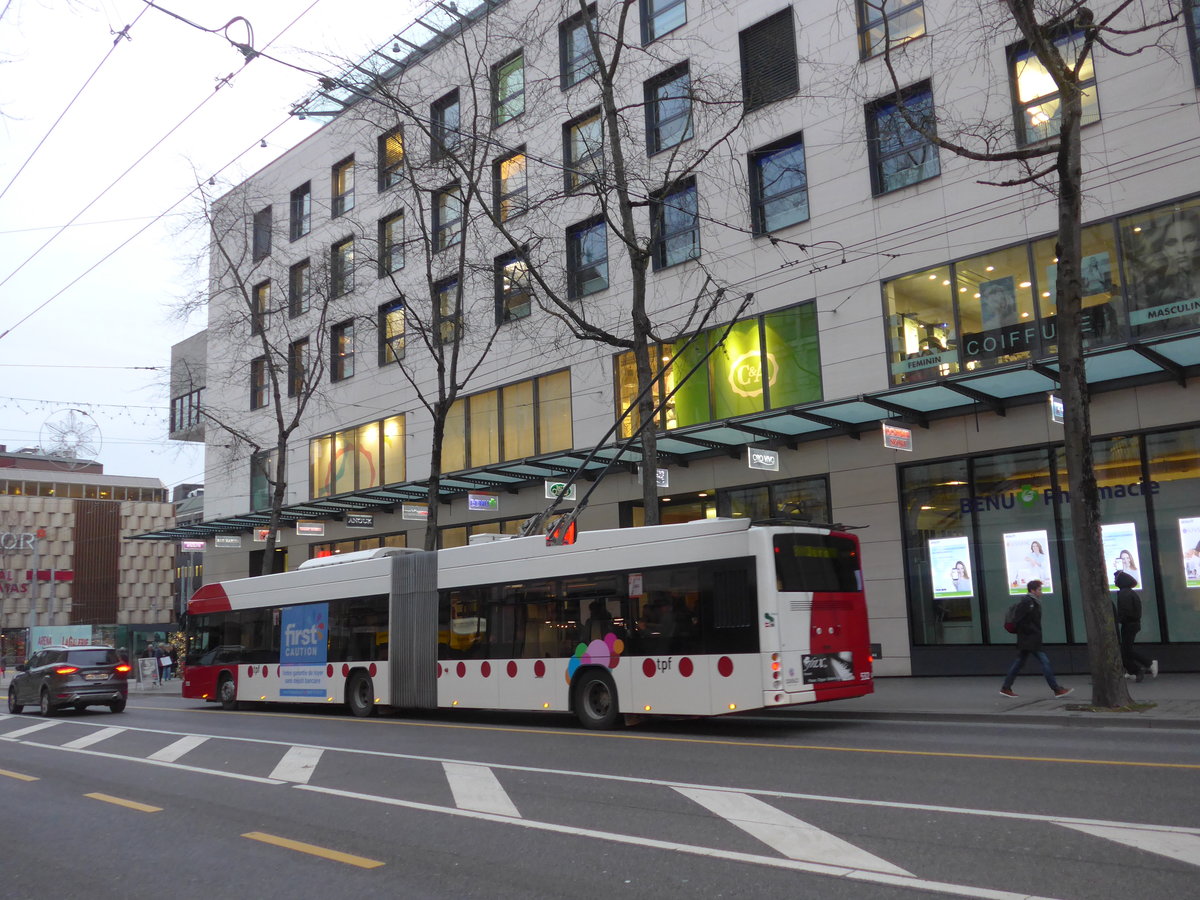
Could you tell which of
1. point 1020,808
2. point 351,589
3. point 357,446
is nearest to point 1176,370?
point 1020,808

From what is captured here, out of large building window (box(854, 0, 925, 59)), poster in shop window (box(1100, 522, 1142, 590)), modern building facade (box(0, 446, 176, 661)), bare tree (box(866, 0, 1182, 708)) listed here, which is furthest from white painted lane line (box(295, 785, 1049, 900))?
modern building facade (box(0, 446, 176, 661))

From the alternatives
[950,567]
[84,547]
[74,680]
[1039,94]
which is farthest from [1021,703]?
[84,547]

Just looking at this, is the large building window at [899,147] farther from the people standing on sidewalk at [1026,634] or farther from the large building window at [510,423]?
the large building window at [510,423]

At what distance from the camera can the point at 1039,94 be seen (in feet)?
61.7

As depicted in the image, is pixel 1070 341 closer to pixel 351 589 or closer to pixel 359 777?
pixel 359 777

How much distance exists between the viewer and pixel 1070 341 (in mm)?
13734

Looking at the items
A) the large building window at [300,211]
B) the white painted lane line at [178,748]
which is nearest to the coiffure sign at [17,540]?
the large building window at [300,211]

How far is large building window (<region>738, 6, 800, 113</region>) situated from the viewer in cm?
2250

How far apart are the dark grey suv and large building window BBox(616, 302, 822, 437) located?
1330 centimetres

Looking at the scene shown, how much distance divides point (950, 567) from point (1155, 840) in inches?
547

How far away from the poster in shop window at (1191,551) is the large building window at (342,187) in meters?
27.5

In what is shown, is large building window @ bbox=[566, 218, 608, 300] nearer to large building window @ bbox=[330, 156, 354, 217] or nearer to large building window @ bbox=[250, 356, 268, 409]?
large building window @ bbox=[330, 156, 354, 217]

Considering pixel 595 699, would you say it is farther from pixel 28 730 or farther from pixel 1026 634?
pixel 28 730

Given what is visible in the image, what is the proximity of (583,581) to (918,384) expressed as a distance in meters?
7.03
